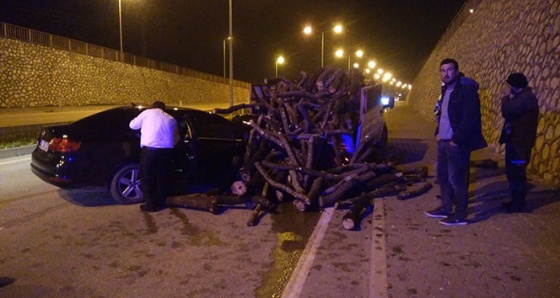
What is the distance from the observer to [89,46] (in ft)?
133

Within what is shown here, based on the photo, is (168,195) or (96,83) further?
(96,83)

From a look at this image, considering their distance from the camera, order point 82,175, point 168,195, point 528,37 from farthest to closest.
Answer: point 528,37 < point 168,195 < point 82,175

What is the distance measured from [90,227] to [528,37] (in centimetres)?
922

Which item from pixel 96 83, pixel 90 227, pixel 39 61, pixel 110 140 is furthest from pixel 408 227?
pixel 96 83

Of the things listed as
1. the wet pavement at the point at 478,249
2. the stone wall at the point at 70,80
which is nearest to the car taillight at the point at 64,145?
the wet pavement at the point at 478,249

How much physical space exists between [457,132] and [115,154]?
4.92m

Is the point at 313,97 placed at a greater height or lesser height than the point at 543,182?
greater

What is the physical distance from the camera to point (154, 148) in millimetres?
6992

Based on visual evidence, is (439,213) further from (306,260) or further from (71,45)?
(71,45)

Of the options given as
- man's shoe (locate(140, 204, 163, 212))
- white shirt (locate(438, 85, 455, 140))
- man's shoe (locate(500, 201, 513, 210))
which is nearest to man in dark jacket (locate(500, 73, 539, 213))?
man's shoe (locate(500, 201, 513, 210))

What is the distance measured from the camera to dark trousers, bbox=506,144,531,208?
596 centimetres

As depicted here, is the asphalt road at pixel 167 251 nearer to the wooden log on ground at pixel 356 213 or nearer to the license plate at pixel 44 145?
the wooden log on ground at pixel 356 213

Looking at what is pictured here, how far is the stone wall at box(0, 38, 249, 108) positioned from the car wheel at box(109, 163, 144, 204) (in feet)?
90.4

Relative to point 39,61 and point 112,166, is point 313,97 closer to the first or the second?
point 112,166
